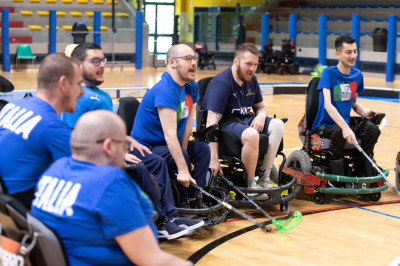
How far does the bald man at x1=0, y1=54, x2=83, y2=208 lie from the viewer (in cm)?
246

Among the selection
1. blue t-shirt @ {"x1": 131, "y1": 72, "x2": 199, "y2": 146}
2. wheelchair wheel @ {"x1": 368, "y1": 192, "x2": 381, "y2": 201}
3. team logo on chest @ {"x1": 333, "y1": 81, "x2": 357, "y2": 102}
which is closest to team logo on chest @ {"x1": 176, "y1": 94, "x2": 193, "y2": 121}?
blue t-shirt @ {"x1": 131, "y1": 72, "x2": 199, "y2": 146}

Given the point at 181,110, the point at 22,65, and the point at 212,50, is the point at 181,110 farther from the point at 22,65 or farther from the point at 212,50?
the point at 212,50

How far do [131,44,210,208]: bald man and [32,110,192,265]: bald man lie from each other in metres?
1.87

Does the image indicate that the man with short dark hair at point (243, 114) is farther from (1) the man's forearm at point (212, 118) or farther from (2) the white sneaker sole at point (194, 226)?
(2) the white sneaker sole at point (194, 226)

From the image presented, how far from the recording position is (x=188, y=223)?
3.75 meters

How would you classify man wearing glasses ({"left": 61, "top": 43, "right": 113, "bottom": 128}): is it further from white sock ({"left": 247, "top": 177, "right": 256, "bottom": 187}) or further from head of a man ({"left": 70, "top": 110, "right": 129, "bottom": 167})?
head of a man ({"left": 70, "top": 110, "right": 129, "bottom": 167})

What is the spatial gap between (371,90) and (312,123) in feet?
25.3

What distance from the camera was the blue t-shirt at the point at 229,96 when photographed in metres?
4.55

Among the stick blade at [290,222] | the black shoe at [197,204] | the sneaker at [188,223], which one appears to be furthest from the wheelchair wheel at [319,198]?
the sneaker at [188,223]

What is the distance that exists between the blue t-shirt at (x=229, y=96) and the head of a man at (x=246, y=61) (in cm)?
9

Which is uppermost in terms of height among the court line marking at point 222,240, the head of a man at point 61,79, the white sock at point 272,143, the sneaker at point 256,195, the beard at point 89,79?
the head of a man at point 61,79

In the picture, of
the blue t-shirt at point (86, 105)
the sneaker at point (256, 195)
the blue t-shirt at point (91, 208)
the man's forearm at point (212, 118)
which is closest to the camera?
the blue t-shirt at point (91, 208)

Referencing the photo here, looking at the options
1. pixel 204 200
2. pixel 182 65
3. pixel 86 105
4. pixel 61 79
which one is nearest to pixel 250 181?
pixel 204 200

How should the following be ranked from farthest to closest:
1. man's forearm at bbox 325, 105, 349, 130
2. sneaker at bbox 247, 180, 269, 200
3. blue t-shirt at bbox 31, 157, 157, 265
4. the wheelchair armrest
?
1. man's forearm at bbox 325, 105, 349, 130
2. sneaker at bbox 247, 180, 269, 200
3. the wheelchair armrest
4. blue t-shirt at bbox 31, 157, 157, 265
